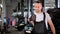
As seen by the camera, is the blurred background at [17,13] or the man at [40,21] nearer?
the man at [40,21]

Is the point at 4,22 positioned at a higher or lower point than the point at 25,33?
higher

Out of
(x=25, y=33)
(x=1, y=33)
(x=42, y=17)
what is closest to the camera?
(x=42, y=17)

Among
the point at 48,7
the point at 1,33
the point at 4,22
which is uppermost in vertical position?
the point at 48,7

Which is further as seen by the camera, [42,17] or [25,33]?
[25,33]

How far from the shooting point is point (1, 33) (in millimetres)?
3561

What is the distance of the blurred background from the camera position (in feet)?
11.2

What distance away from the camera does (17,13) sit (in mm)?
3469

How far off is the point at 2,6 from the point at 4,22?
0.37 meters

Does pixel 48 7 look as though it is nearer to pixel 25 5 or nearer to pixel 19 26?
pixel 25 5

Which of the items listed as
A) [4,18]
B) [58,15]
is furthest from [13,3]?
[58,15]

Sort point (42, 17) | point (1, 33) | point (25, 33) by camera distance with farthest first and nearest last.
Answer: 1. point (1, 33)
2. point (25, 33)
3. point (42, 17)

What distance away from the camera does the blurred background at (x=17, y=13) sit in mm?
3412

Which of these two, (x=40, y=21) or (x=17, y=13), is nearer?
(x=40, y=21)

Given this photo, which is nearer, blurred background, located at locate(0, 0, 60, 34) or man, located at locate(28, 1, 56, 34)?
man, located at locate(28, 1, 56, 34)
